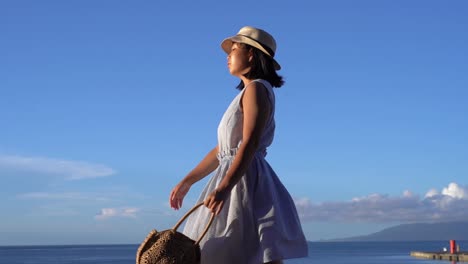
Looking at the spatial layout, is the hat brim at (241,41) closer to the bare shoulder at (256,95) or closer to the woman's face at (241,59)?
the woman's face at (241,59)

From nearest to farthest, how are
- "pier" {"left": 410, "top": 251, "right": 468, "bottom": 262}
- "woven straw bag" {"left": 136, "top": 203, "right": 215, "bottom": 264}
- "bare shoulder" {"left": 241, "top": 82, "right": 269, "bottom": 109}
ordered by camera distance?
"woven straw bag" {"left": 136, "top": 203, "right": 215, "bottom": 264} < "bare shoulder" {"left": 241, "top": 82, "right": 269, "bottom": 109} < "pier" {"left": 410, "top": 251, "right": 468, "bottom": 262}

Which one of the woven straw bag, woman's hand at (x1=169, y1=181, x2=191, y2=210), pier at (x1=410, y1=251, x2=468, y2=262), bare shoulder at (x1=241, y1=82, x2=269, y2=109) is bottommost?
the woven straw bag

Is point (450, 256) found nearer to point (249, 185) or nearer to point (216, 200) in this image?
point (249, 185)

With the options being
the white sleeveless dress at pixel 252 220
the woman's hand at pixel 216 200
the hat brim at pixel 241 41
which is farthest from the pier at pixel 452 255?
the woman's hand at pixel 216 200

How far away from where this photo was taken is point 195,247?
3010 millimetres

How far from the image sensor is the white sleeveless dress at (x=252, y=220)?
3.10 metres

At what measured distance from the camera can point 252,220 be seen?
3139 mm

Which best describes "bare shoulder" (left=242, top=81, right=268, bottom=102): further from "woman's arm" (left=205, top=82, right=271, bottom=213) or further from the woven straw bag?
the woven straw bag

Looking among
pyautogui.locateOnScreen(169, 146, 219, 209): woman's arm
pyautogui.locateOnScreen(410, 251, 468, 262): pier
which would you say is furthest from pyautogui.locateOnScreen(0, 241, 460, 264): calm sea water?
pyautogui.locateOnScreen(169, 146, 219, 209): woman's arm

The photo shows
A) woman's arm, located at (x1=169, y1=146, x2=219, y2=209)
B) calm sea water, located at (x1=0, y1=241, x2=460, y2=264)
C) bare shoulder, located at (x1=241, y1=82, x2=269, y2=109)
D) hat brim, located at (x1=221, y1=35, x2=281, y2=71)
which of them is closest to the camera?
bare shoulder, located at (x1=241, y1=82, x2=269, y2=109)

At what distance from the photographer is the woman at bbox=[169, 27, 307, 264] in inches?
122

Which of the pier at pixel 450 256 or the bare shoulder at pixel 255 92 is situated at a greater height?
the pier at pixel 450 256

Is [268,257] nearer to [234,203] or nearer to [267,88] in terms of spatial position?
[234,203]

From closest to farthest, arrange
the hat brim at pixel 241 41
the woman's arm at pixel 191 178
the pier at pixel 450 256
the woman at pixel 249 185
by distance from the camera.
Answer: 1. the woman at pixel 249 185
2. the hat brim at pixel 241 41
3. the woman's arm at pixel 191 178
4. the pier at pixel 450 256
